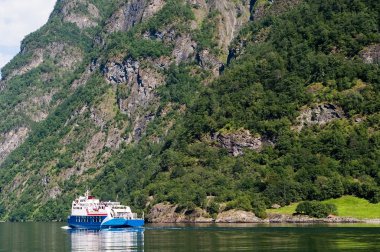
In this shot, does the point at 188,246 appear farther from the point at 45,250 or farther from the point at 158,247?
the point at 45,250

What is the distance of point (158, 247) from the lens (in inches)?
5876

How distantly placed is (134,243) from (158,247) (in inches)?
728

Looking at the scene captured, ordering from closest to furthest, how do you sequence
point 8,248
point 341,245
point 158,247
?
point 341,245, point 158,247, point 8,248

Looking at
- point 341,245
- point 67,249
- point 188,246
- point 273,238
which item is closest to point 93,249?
point 67,249

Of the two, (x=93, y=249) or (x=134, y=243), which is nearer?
(x=93, y=249)

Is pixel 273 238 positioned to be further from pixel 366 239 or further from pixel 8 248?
pixel 8 248

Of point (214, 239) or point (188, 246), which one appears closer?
point (188, 246)

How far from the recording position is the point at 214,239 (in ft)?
550

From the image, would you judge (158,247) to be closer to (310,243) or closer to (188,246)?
(188,246)

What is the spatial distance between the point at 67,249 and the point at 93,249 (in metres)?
6.00

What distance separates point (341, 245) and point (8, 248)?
7226 cm

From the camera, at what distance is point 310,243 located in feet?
479

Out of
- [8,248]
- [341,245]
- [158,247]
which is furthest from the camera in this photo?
[8,248]

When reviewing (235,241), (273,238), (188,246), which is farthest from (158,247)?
(273,238)
